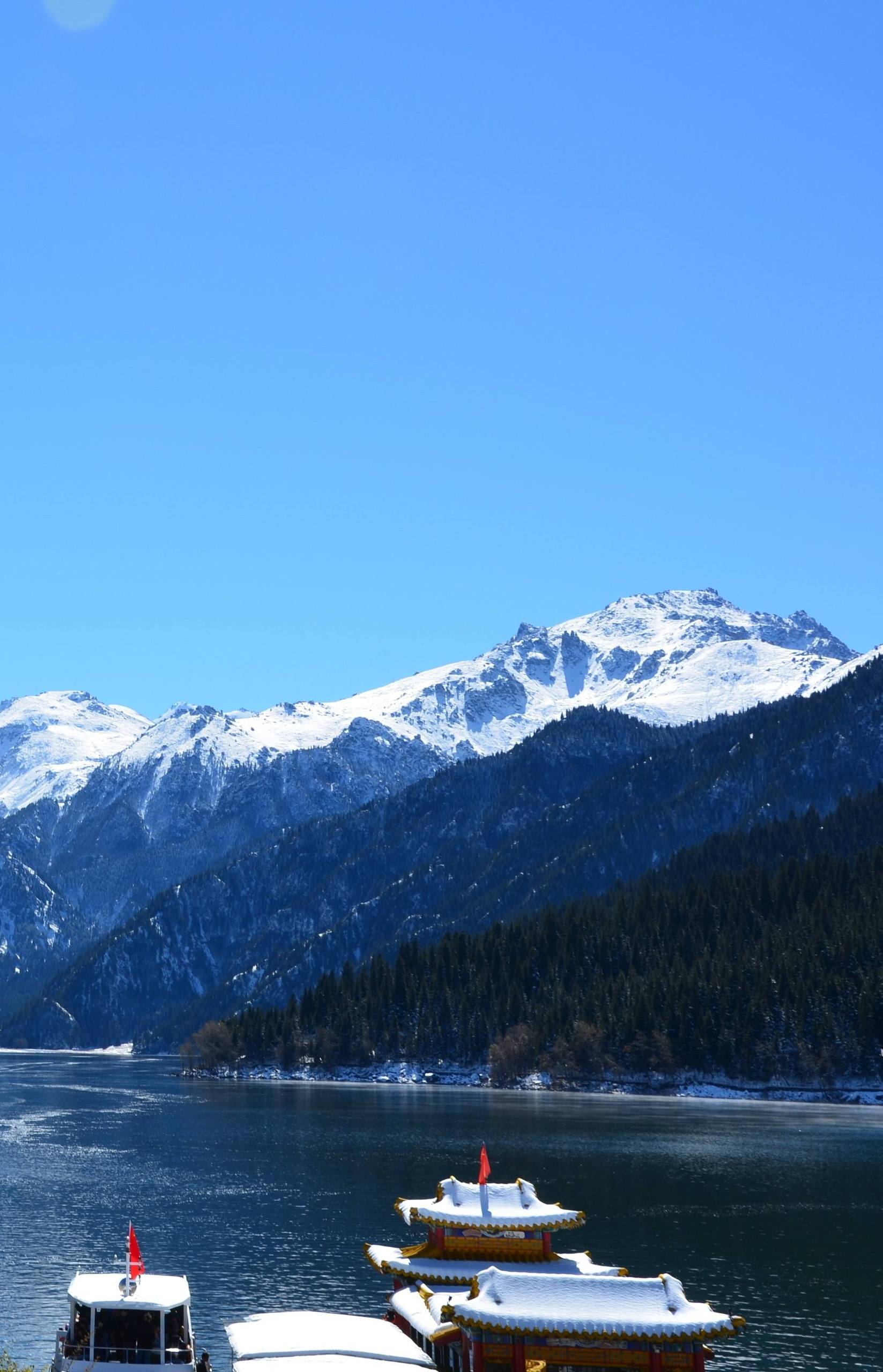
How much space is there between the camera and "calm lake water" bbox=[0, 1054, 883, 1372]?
2963 inches

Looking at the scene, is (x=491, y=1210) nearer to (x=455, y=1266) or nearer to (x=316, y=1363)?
(x=455, y=1266)

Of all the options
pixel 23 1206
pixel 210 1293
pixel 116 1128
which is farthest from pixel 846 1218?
pixel 116 1128

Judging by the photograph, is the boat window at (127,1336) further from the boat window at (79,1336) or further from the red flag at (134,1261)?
the red flag at (134,1261)

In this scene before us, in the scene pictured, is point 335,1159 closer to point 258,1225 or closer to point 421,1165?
point 421,1165

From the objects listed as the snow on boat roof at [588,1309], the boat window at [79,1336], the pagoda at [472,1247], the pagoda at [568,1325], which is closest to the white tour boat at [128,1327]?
the boat window at [79,1336]

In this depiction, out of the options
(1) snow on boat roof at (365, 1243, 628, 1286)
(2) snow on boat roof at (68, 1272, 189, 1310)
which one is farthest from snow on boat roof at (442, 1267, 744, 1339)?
(2) snow on boat roof at (68, 1272, 189, 1310)

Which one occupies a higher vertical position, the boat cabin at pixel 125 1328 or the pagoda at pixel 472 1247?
the pagoda at pixel 472 1247

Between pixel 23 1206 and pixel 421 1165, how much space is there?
33.2 meters

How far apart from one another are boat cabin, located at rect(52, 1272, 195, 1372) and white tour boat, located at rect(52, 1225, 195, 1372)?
0.05 feet

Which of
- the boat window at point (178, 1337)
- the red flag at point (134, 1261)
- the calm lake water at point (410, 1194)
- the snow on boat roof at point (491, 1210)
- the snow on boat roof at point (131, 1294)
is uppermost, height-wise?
the snow on boat roof at point (491, 1210)

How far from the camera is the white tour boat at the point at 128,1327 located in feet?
160

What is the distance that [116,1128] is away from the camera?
A: 182m

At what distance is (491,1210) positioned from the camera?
182 feet

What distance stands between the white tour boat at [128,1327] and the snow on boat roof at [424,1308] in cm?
702
